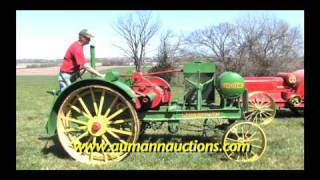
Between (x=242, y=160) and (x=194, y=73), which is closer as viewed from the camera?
(x=242, y=160)

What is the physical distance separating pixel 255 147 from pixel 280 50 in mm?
19265

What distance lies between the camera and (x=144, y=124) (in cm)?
645

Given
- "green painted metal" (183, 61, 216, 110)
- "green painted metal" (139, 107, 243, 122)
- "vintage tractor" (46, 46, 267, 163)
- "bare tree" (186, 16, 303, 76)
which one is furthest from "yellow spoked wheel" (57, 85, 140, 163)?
"bare tree" (186, 16, 303, 76)

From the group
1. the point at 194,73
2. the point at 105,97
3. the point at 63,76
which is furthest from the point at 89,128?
the point at 194,73

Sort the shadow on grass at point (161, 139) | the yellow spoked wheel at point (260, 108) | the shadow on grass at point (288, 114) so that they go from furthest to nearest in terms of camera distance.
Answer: the shadow on grass at point (288, 114) < the yellow spoked wheel at point (260, 108) < the shadow on grass at point (161, 139)

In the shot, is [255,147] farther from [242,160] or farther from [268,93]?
[268,93]

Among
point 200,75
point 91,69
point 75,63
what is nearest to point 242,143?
point 200,75

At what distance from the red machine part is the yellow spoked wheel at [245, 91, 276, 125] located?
38cm

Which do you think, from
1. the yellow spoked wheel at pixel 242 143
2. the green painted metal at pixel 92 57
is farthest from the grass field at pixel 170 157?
the green painted metal at pixel 92 57

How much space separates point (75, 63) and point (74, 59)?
0.06m

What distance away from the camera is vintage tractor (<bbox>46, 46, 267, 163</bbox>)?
5535 mm

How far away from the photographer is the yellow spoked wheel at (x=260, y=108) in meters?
8.87

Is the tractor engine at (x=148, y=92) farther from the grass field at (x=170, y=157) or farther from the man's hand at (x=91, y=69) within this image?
the grass field at (x=170, y=157)

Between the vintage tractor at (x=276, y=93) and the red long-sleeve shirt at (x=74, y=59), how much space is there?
4.37 meters
